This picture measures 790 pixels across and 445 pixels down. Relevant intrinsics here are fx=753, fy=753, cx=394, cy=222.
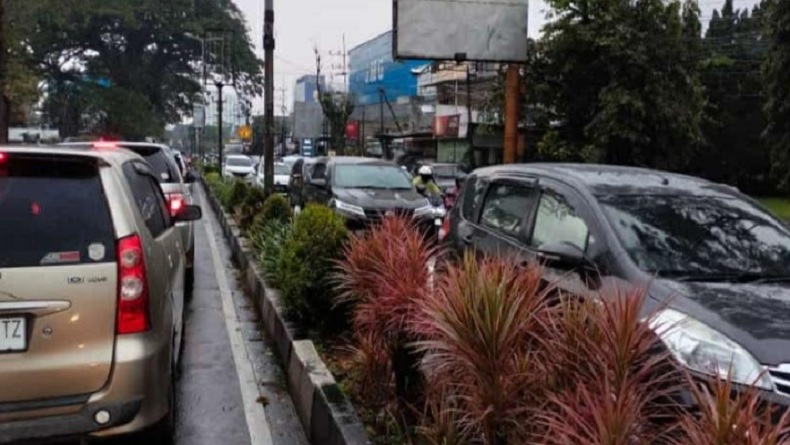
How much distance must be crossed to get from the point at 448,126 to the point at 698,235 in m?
34.9

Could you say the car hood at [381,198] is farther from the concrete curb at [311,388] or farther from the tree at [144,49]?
the tree at [144,49]

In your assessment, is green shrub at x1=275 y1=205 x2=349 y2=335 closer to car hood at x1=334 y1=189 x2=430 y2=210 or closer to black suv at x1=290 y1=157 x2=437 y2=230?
black suv at x1=290 y1=157 x2=437 y2=230

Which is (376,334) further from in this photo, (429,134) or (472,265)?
(429,134)

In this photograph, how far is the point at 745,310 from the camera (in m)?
3.56

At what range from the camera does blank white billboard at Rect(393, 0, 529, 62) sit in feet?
48.9

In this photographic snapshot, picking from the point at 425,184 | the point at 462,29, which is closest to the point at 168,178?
the point at 425,184

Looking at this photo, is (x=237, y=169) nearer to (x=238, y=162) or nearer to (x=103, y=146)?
(x=238, y=162)

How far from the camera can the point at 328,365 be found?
16.9 ft

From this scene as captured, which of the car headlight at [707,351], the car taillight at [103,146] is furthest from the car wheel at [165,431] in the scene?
the car headlight at [707,351]

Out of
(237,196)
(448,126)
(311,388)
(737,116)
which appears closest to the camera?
(311,388)

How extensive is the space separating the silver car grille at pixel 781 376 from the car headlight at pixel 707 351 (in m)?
0.03

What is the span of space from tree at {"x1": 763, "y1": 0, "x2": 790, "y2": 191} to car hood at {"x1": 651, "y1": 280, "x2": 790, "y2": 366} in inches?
998

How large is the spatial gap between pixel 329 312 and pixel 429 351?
2.61m

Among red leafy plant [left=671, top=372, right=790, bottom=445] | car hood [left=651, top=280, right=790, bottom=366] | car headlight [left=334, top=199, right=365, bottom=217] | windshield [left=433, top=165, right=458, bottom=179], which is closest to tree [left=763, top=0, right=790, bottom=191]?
windshield [left=433, top=165, right=458, bottom=179]
